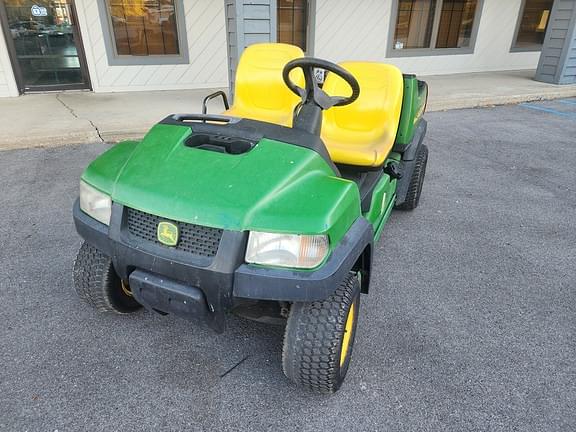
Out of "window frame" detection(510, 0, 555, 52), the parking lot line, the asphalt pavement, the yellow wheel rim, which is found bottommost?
the parking lot line

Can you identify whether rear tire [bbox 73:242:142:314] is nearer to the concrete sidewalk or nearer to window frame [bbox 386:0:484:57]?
the concrete sidewalk

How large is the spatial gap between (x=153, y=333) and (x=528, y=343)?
1.82m

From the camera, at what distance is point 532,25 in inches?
388

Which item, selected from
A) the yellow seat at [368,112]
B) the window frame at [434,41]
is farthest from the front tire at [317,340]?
the window frame at [434,41]

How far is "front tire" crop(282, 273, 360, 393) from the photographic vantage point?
1.56 m

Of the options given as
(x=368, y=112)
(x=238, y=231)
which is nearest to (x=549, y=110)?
(x=368, y=112)

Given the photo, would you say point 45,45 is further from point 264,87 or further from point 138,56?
point 264,87

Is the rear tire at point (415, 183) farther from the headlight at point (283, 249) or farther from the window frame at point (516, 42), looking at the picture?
the window frame at point (516, 42)

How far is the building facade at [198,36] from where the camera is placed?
6184 millimetres

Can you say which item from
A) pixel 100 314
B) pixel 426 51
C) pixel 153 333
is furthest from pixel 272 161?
pixel 426 51

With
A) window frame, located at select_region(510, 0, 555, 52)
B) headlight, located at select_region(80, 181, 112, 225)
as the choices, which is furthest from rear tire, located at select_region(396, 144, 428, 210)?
window frame, located at select_region(510, 0, 555, 52)

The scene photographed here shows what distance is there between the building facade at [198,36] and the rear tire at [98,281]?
4165mm

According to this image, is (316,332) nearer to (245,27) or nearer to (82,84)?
(245,27)

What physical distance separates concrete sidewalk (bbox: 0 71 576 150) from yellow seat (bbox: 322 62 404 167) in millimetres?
2876
